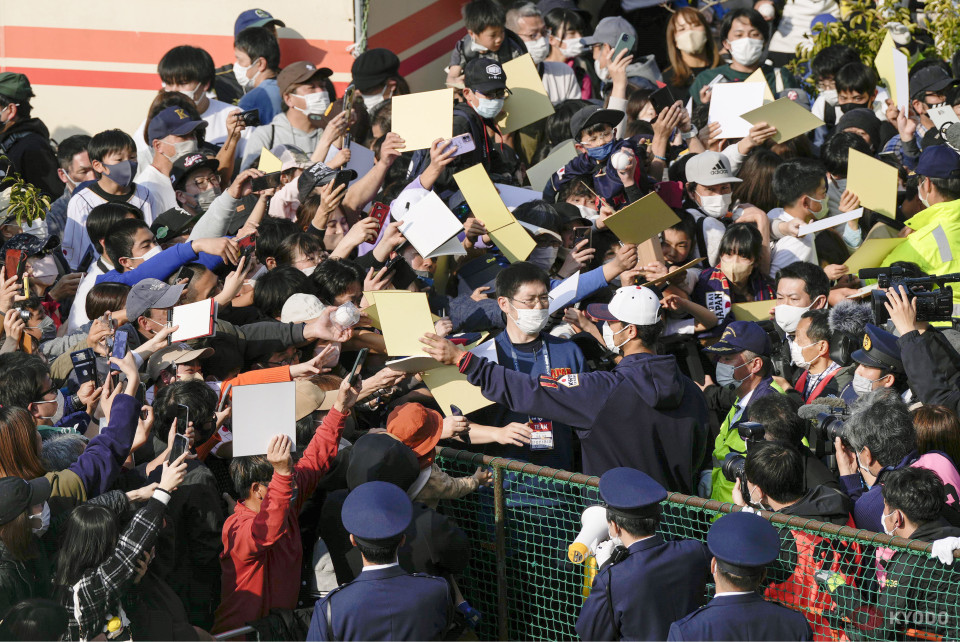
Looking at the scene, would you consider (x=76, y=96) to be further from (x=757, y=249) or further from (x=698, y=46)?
(x=757, y=249)

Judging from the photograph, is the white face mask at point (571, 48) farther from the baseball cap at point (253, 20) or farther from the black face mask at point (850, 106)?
the baseball cap at point (253, 20)

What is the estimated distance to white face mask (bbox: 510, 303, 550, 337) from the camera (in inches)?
239

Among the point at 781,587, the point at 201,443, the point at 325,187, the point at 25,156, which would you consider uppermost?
the point at 25,156

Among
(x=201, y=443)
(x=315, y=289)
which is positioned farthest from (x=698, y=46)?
(x=201, y=443)

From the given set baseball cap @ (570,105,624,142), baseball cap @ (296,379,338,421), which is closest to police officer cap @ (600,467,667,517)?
baseball cap @ (296,379,338,421)

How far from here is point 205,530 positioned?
5.10m

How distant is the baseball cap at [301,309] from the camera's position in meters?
6.32

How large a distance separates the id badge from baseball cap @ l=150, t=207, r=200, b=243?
2789 mm

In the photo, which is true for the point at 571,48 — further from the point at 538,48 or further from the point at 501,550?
A: the point at 501,550

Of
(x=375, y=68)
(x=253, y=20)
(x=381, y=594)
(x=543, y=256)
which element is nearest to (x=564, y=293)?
(x=543, y=256)

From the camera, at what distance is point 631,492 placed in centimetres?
462

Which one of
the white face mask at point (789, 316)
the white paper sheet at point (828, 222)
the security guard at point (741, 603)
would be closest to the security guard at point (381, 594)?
the security guard at point (741, 603)

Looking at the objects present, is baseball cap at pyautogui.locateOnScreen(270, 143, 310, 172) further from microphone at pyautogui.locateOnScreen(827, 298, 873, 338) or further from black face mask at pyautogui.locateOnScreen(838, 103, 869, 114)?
black face mask at pyautogui.locateOnScreen(838, 103, 869, 114)

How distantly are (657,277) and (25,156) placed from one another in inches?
198
